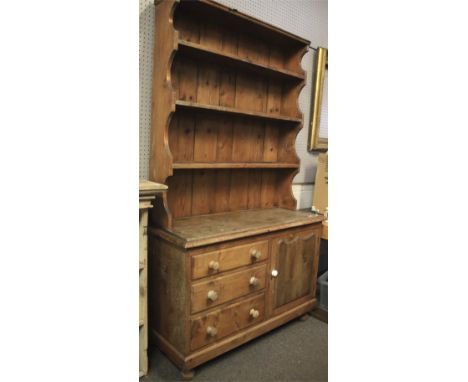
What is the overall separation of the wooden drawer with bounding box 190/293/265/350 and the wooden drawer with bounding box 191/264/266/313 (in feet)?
0.19

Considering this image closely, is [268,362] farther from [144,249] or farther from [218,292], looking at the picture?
[144,249]

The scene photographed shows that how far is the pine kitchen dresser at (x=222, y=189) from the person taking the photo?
1650mm

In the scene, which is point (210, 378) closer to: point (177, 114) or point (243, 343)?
point (243, 343)

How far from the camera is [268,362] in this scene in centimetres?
182

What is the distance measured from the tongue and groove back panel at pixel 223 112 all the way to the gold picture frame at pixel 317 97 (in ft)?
1.55

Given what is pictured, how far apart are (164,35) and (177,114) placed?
423 millimetres

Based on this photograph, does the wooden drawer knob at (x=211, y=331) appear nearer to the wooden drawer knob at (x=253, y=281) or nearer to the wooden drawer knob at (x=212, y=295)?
the wooden drawer knob at (x=212, y=295)

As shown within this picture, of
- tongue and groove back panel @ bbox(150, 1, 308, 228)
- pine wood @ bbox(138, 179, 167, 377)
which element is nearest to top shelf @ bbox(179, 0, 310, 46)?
tongue and groove back panel @ bbox(150, 1, 308, 228)

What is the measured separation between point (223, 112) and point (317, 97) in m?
1.17

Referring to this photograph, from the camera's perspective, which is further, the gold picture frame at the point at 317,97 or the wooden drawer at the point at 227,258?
the gold picture frame at the point at 317,97

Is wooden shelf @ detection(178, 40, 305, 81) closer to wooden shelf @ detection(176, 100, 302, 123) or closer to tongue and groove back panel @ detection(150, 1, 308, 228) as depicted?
tongue and groove back panel @ detection(150, 1, 308, 228)

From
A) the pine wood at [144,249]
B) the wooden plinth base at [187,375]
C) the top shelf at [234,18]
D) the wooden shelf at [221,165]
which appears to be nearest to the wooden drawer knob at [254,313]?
the wooden plinth base at [187,375]

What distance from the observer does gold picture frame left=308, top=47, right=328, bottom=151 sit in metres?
→ 2.72
